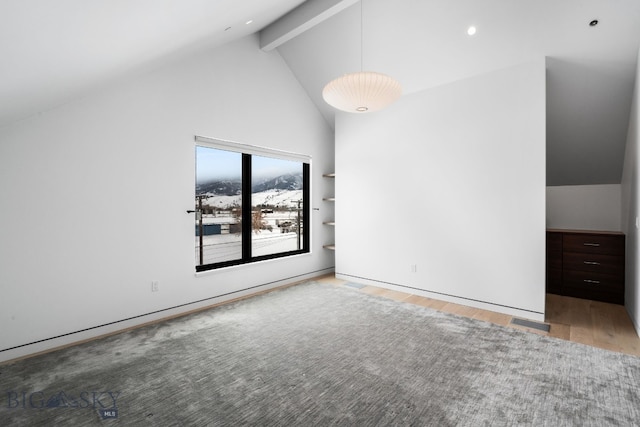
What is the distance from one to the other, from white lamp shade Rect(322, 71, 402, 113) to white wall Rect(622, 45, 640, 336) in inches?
89.2

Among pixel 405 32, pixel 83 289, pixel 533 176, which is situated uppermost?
pixel 405 32

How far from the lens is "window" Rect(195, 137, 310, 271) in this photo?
3.90 m

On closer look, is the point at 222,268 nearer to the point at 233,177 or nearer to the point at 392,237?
the point at 233,177

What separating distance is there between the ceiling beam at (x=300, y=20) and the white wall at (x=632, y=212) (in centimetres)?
291

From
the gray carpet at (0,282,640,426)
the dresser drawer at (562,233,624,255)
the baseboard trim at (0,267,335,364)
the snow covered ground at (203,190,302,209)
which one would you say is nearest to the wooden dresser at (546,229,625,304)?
the dresser drawer at (562,233,624,255)

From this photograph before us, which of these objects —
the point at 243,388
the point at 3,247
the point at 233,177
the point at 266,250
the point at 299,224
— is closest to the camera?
the point at 243,388

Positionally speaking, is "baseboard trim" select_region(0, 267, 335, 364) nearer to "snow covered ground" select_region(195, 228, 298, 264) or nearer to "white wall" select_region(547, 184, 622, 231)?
"snow covered ground" select_region(195, 228, 298, 264)

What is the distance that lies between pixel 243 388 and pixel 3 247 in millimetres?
2208

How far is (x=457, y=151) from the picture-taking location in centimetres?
379

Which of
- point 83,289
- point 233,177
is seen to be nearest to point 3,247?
point 83,289

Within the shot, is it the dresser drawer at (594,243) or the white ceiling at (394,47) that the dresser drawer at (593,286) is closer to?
the dresser drawer at (594,243)

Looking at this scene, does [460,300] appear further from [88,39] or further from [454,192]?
[88,39]

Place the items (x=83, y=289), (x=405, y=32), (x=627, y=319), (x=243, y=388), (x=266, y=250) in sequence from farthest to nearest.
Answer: (x=266, y=250), (x=405, y=32), (x=627, y=319), (x=83, y=289), (x=243, y=388)

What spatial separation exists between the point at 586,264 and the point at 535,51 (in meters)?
2.65
